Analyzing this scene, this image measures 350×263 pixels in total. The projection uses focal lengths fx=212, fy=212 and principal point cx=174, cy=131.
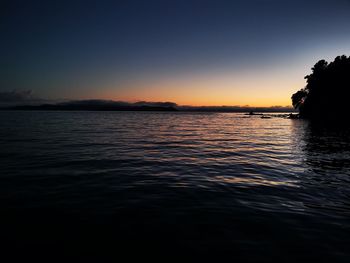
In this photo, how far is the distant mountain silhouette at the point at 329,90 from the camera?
74.4 m

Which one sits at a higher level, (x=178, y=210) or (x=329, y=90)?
(x=329, y=90)

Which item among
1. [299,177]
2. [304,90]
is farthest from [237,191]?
[304,90]

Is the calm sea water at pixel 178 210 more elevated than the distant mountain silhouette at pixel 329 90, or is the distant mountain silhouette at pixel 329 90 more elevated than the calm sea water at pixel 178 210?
the distant mountain silhouette at pixel 329 90

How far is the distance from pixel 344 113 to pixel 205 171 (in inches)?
3479

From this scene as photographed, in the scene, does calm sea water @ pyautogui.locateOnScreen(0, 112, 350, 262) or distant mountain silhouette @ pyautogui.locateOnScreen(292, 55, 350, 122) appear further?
distant mountain silhouette @ pyautogui.locateOnScreen(292, 55, 350, 122)

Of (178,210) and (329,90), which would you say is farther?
(329,90)

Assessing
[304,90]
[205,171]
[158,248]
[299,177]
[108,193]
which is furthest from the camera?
[304,90]

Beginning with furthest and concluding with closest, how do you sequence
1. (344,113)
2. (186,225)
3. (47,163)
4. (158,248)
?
(344,113)
(47,163)
(186,225)
(158,248)

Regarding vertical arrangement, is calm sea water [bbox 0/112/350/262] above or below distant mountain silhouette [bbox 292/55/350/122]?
below

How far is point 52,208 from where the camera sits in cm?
693

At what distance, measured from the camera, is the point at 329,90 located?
77375 mm

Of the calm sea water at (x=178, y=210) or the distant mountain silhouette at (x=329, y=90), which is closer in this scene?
the calm sea water at (x=178, y=210)

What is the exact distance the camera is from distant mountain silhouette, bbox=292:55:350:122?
7438cm

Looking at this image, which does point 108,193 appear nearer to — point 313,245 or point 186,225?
point 186,225
